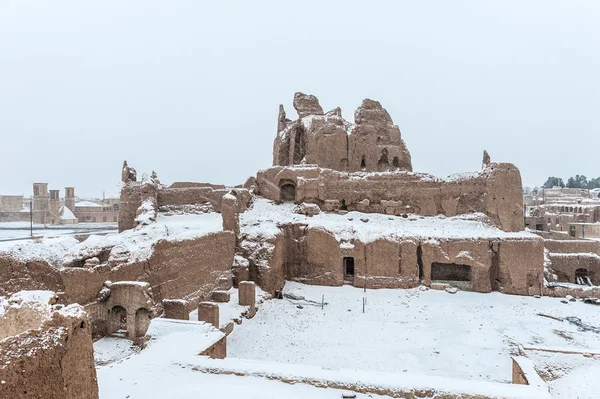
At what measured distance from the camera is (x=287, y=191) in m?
27.9

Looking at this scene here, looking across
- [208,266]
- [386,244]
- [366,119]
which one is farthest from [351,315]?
[366,119]

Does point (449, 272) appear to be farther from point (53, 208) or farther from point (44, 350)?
point (53, 208)

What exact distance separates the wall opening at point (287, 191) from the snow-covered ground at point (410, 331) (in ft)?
28.1

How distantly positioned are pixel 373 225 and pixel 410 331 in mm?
8537

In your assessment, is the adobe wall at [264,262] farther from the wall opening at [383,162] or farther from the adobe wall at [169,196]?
the wall opening at [383,162]

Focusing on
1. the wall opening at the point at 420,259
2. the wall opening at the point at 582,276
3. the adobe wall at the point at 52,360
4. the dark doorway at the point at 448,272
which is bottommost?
the wall opening at the point at 582,276

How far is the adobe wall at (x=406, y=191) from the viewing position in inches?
936

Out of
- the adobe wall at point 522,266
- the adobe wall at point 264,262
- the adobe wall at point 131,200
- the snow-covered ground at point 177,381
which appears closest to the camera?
the snow-covered ground at point 177,381

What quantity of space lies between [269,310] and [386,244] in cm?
763

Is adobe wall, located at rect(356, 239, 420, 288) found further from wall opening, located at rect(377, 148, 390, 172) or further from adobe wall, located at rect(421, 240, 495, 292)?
wall opening, located at rect(377, 148, 390, 172)

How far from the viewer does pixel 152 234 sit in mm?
16719

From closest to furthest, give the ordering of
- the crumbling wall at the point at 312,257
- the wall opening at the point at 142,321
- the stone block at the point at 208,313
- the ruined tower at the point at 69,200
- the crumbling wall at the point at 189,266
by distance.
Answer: the wall opening at the point at 142,321
the stone block at the point at 208,313
the crumbling wall at the point at 189,266
the crumbling wall at the point at 312,257
the ruined tower at the point at 69,200

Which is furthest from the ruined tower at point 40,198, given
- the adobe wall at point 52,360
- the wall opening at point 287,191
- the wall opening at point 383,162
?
the adobe wall at point 52,360

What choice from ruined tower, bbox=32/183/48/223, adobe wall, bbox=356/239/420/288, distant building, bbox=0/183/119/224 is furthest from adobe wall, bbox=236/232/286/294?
ruined tower, bbox=32/183/48/223
